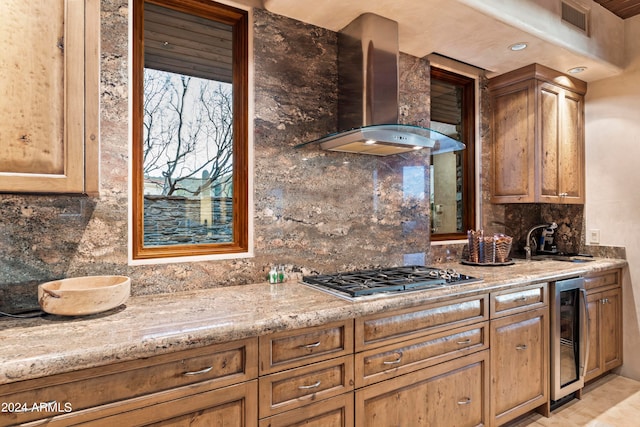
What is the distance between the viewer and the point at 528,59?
2773mm

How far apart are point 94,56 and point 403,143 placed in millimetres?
1482

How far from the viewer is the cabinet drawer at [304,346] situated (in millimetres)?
1366

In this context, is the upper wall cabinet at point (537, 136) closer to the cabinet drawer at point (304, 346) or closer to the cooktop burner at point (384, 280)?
the cooktop burner at point (384, 280)

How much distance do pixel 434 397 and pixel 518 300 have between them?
849 mm

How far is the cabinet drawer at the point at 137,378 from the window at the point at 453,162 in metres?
2.08

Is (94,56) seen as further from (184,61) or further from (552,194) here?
(552,194)

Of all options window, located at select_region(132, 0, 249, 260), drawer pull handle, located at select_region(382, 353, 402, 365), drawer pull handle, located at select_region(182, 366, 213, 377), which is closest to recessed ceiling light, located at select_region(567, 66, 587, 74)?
window, located at select_region(132, 0, 249, 260)

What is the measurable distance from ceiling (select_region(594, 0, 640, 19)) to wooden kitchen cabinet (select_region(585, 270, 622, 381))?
6.74 ft

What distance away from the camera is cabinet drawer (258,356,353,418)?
1360mm

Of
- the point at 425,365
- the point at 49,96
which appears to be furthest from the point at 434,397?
the point at 49,96

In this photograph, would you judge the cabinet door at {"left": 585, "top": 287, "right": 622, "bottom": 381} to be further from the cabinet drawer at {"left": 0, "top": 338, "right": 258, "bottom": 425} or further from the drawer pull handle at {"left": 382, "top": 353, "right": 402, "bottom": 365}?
the cabinet drawer at {"left": 0, "top": 338, "right": 258, "bottom": 425}

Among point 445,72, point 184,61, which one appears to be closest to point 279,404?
point 184,61

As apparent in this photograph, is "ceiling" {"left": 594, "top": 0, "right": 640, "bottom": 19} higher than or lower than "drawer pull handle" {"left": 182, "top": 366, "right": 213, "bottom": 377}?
higher

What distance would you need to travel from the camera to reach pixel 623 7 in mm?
2850
